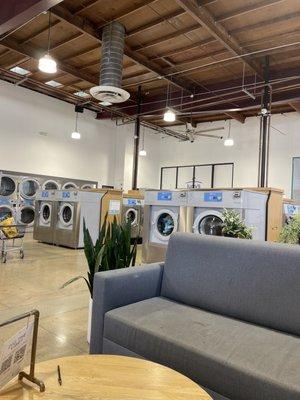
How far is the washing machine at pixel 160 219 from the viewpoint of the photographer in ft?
15.5

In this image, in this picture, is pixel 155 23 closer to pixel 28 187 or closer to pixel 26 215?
pixel 28 187

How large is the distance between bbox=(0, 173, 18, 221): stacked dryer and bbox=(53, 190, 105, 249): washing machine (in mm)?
1884

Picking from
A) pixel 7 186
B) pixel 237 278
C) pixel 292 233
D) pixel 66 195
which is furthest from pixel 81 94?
pixel 237 278

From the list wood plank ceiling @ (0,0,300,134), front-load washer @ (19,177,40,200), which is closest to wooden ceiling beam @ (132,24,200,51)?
wood plank ceiling @ (0,0,300,134)

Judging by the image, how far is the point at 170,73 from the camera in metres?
6.99

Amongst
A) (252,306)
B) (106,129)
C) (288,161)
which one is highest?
(106,129)

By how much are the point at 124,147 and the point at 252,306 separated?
9.42 m

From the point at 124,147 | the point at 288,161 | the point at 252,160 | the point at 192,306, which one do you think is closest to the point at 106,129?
the point at 124,147

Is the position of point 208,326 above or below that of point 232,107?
below

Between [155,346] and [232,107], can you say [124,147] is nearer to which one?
[232,107]

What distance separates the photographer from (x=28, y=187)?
27.7 feet

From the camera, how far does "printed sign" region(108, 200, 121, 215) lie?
667 centimetres

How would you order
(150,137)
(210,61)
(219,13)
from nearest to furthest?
(219,13), (210,61), (150,137)

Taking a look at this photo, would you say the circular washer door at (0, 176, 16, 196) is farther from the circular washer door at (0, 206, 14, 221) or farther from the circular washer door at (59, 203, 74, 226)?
the circular washer door at (59, 203, 74, 226)
